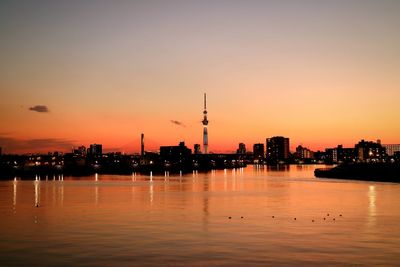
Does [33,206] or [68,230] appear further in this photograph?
[33,206]

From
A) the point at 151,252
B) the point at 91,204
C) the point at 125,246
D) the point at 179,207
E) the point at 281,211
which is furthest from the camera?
the point at 91,204

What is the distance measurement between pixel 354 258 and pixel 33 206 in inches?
1656

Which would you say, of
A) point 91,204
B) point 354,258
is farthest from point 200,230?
point 91,204

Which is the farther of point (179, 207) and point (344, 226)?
point (179, 207)

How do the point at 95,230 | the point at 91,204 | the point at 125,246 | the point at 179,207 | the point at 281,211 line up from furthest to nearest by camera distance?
1. the point at 91,204
2. the point at 179,207
3. the point at 281,211
4. the point at 95,230
5. the point at 125,246

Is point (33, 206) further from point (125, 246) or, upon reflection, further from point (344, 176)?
point (344, 176)

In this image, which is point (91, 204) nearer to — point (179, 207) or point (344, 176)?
point (179, 207)

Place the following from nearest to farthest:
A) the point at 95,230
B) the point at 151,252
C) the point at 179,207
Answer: the point at 151,252 → the point at 95,230 → the point at 179,207

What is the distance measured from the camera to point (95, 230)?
36.2 meters

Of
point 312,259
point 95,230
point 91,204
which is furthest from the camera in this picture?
point 91,204

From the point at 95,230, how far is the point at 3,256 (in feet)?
33.9

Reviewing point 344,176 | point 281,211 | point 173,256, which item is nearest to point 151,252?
point 173,256

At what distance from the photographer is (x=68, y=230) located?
36406mm

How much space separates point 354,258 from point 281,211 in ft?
83.1
